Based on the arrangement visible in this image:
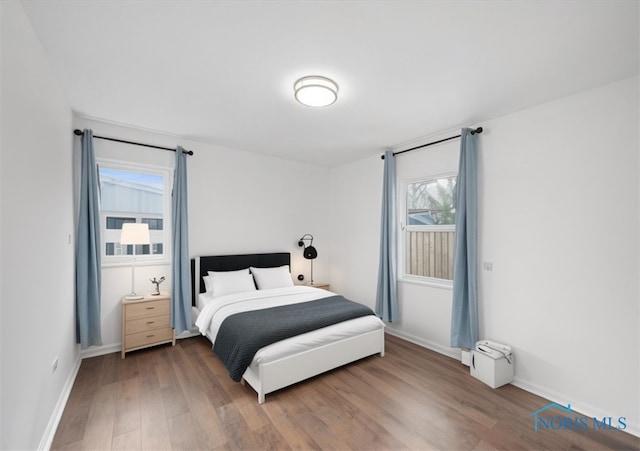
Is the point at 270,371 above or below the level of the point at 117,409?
above

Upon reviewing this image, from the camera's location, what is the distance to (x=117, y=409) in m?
2.22

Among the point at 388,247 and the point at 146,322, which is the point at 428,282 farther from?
the point at 146,322

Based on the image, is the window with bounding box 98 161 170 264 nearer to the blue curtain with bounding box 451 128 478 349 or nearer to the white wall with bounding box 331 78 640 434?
the blue curtain with bounding box 451 128 478 349

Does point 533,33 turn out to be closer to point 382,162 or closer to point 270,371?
point 382,162

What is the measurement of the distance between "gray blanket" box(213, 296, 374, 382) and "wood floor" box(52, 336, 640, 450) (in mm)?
320

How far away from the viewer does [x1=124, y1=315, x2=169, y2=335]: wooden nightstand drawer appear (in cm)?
314

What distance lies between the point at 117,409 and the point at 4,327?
1.36m

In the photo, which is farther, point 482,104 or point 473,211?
point 473,211

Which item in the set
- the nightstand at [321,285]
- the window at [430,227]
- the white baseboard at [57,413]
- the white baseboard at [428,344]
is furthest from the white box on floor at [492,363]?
the white baseboard at [57,413]

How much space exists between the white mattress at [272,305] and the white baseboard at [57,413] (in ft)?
3.75

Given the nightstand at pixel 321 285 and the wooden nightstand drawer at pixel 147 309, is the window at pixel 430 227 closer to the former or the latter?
the nightstand at pixel 321 285

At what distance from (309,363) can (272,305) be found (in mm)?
815

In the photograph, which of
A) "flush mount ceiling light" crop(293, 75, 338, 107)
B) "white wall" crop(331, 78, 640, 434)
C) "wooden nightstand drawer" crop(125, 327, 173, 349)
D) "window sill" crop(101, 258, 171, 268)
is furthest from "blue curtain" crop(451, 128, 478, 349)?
"window sill" crop(101, 258, 171, 268)

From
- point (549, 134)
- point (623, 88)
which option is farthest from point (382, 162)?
point (623, 88)
